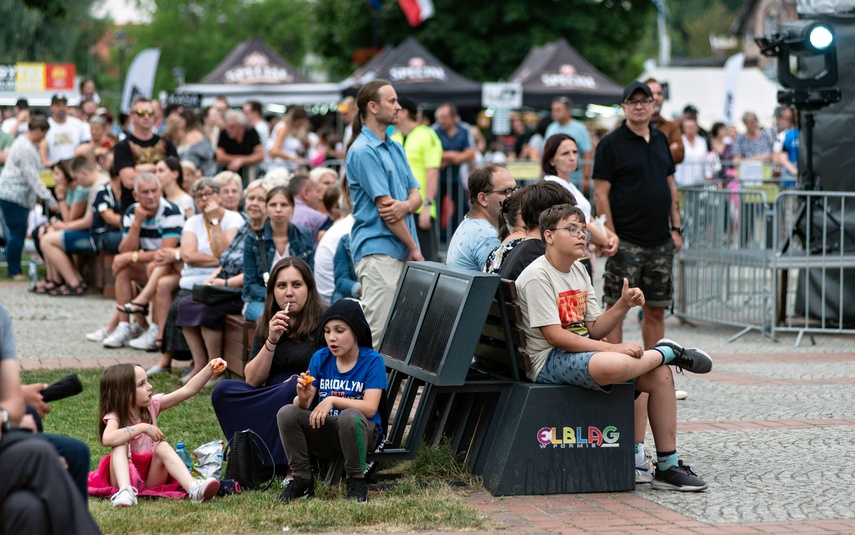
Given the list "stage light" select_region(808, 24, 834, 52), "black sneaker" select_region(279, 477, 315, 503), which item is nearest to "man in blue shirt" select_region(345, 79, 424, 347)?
"black sneaker" select_region(279, 477, 315, 503)

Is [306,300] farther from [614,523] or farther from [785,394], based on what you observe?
[785,394]

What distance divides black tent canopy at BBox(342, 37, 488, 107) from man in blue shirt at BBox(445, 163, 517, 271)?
15.4 meters

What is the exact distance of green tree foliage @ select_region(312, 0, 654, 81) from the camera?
132ft

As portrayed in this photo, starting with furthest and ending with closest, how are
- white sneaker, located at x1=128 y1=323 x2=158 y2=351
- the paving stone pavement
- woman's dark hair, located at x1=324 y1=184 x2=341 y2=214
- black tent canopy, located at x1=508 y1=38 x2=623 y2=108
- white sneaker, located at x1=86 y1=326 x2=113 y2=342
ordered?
black tent canopy, located at x1=508 y1=38 x2=623 y2=108 < white sneaker, located at x1=86 y1=326 x2=113 y2=342 < white sneaker, located at x1=128 y1=323 x2=158 y2=351 < woman's dark hair, located at x1=324 y1=184 x2=341 y2=214 < the paving stone pavement

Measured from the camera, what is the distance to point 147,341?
11.1 m

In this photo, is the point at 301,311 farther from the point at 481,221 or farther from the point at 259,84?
the point at 259,84

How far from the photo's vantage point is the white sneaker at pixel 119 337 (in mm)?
11156

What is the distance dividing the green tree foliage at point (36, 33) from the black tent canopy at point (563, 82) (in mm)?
32955

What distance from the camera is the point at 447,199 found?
56.7ft

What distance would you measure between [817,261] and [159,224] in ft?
20.3

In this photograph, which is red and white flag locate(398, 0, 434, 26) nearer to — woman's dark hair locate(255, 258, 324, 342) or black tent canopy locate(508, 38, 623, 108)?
black tent canopy locate(508, 38, 623, 108)

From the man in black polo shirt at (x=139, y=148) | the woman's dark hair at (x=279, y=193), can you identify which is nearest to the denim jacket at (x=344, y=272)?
the woman's dark hair at (x=279, y=193)

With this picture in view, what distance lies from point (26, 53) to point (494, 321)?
55.6 m

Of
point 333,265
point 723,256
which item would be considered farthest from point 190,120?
point 333,265
